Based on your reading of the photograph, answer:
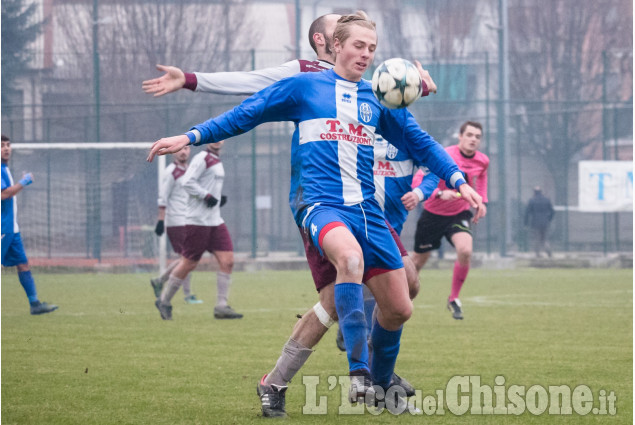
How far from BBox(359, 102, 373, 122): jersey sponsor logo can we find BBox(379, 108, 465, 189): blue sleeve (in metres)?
0.11

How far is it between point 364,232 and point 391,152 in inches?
88.7

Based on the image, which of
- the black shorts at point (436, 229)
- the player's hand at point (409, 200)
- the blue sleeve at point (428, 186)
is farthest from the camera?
the black shorts at point (436, 229)

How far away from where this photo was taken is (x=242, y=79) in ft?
19.8

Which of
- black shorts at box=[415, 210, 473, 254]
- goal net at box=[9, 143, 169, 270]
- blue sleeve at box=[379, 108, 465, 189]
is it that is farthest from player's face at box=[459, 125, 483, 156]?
goal net at box=[9, 143, 169, 270]

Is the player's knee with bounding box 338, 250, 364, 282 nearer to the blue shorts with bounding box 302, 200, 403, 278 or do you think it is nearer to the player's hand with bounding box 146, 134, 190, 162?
the blue shorts with bounding box 302, 200, 403, 278

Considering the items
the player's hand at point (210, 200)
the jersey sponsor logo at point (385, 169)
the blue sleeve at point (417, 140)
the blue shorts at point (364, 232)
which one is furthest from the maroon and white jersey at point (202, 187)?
the blue shorts at point (364, 232)

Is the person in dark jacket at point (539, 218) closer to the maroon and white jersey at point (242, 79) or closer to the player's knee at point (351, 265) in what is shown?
the maroon and white jersey at point (242, 79)

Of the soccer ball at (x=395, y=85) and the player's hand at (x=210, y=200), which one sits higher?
the soccer ball at (x=395, y=85)

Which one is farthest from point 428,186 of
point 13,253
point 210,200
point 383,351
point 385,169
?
point 13,253

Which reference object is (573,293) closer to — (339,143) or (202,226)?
(202,226)

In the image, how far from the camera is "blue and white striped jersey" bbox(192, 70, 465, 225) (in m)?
5.40

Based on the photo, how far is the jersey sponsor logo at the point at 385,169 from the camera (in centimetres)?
750

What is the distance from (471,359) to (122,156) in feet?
36.7

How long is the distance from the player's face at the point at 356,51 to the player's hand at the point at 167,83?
2.81 feet
